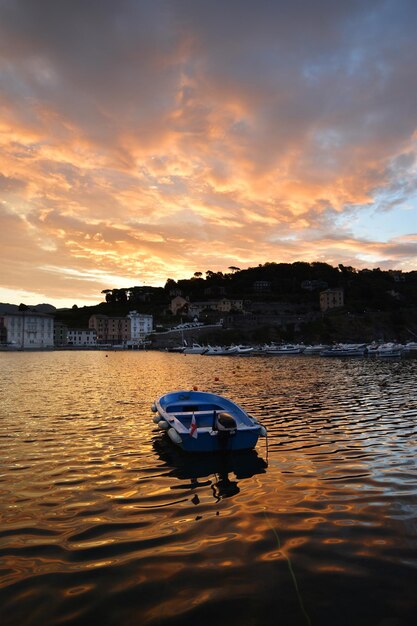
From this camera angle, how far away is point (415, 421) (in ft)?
70.3

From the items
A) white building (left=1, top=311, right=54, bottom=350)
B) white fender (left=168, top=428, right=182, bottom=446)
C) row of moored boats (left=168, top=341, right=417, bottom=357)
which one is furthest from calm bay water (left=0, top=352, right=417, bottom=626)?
white building (left=1, top=311, right=54, bottom=350)

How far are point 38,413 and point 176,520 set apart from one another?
55.8ft

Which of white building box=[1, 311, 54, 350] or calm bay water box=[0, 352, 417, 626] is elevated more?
white building box=[1, 311, 54, 350]

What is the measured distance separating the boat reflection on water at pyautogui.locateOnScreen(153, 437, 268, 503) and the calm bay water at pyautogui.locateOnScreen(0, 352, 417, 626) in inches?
3.5

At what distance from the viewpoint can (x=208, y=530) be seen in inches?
362

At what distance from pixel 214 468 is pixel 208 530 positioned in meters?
5.17

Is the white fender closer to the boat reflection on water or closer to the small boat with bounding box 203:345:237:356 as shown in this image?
the boat reflection on water

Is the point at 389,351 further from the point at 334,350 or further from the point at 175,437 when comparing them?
the point at 175,437

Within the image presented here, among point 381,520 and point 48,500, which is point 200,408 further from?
point 381,520

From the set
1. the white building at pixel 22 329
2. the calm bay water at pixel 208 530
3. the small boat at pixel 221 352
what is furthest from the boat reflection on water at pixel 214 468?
the white building at pixel 22 329

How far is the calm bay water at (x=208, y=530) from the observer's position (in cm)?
658

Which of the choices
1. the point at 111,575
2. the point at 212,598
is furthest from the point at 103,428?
the point at 212,598

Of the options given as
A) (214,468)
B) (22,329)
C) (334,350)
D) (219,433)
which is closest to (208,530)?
(214,468)

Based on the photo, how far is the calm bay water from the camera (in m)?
6.58
